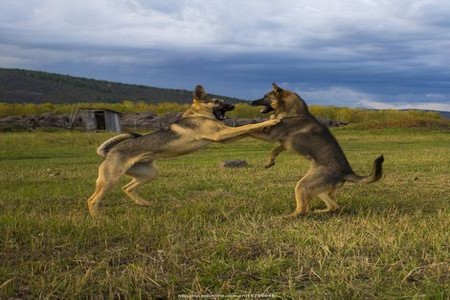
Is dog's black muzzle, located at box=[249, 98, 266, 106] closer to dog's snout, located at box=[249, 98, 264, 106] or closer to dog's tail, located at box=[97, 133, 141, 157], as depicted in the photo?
dog's snout, located at box=[249, 98, 264, 106]

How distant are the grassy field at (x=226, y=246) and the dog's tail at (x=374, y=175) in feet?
1.59

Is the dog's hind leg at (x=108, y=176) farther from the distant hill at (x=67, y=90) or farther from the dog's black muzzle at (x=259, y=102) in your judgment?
the distant hill at (x=67, y=90)

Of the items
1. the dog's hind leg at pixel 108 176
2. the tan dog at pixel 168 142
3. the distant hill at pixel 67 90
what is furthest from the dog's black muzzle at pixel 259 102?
the distant hill at pixel 67 90

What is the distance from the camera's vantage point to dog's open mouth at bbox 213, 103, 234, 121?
10.4 meters

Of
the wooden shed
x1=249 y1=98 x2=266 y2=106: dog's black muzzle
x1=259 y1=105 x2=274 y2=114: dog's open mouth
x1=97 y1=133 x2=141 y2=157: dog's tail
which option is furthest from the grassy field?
the wooden shed

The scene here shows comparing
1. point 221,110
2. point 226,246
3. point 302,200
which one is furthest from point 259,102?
point 226,246

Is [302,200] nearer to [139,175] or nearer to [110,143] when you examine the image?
[139,175]

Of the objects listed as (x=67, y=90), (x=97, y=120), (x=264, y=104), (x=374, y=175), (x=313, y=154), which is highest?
(x=67, y=90)

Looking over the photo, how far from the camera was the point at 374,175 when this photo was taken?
895 cm

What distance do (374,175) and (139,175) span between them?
4.20 m

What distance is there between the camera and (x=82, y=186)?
1394 cm

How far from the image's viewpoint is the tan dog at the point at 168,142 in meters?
9.86

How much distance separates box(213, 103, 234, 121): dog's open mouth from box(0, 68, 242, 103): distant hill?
111538 millimetres

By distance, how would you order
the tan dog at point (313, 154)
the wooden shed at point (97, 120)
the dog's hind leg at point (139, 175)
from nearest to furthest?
1. the tan dog at point (313, 154)
2. the dog's hind leg at point (139, 175)
3. the wooden shed at point (97, 120)
